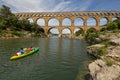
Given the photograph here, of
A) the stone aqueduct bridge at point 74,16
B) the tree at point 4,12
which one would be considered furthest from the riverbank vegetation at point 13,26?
the stone aqueduct bridge at point 74,16

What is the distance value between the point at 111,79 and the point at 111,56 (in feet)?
21.7

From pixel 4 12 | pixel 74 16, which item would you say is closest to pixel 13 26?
pixel 4 12

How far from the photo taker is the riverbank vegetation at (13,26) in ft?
308

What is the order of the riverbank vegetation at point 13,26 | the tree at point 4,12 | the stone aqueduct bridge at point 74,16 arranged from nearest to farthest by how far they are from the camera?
1. the riverbank vegetation at point 13,26
2. the tree at point 4,12
3. the stone aqueduct bridge at point 74,16

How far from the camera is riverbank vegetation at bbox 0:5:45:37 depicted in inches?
3698

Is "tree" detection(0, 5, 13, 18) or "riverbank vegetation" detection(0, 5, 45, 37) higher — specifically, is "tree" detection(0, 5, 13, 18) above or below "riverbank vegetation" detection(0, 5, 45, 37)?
above

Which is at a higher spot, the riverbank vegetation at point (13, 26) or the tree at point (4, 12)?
the tree at point (4, 12)

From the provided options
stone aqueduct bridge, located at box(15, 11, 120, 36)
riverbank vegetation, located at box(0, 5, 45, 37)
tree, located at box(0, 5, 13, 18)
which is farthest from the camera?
stone aqueduct bridge, located at box(15, 11, 120, 36)

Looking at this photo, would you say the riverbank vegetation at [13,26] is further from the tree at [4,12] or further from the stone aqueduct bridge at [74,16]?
the stone aqueduct bridge at [74,16]

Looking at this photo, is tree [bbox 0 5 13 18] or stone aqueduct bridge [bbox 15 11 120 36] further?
stone aqueduct bridge [bbox 15 11 120 36]

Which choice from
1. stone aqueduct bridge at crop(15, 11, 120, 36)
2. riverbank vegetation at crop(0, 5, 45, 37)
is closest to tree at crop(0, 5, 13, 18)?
riverbank vegetation at crop(0, 5, 45, 37)

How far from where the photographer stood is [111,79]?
1373 centimetres

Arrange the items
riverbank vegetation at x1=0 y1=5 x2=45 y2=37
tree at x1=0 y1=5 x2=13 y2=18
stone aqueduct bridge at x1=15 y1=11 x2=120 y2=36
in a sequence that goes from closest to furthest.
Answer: riverbank vegetation at x1=0 y1=5 x2=45 y2=37, tree at x1=0 y1=5 x2=13 y2=18, stone aqueduct bridge at x1=15 y1=11 x2=120 y2=36

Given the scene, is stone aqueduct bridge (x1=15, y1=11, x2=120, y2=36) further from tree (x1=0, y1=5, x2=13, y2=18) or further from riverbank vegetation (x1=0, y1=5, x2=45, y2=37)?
tree (x1=0, y1=5, x2=13, y2=18)
